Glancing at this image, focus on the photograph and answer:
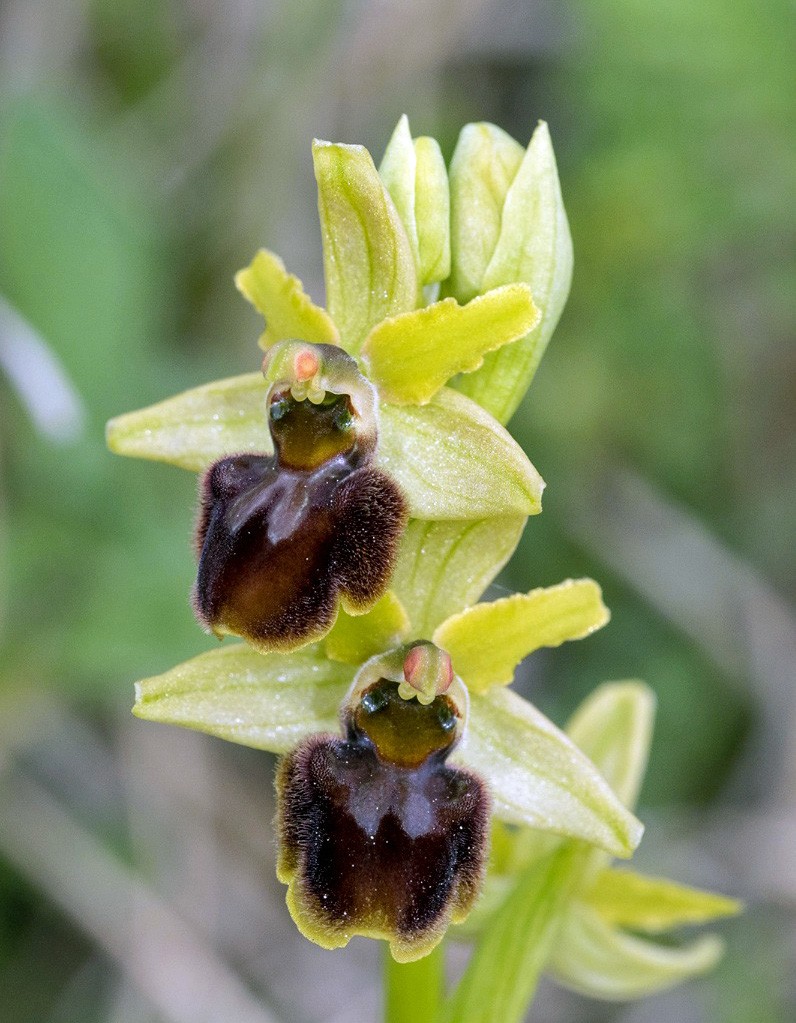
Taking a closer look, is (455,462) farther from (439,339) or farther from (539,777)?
(539,777)

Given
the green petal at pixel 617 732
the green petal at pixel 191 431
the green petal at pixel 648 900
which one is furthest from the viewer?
the green petal at pixel 617 732

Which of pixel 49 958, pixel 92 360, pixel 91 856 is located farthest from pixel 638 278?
pixel 49 958

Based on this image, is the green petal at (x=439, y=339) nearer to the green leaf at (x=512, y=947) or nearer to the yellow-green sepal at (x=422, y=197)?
the yellow-green sepal at (x=422, y=197)

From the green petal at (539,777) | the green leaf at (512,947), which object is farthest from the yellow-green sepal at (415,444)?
the green leaf at (512,947)

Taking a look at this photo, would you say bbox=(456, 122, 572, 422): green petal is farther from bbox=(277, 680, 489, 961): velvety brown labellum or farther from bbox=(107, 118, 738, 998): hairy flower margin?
bbox=(277, 680, 489, 961): velvety brown labellum

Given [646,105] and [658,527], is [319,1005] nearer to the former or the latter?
[658,527]
